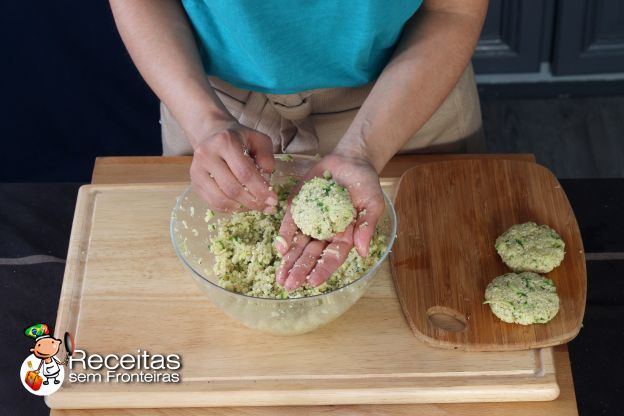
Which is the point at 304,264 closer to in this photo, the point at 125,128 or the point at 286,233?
the point at 286,233

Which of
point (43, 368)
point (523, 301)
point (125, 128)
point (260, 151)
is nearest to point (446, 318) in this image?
point (523, 301)

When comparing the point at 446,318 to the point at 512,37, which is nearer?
the point at 446,318

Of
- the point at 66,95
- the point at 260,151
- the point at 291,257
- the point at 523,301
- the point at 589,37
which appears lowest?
the point at 589,37

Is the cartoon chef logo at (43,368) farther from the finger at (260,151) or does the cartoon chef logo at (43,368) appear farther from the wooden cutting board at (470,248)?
the wooden cutting board at (470,248)

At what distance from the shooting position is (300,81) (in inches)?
57.0

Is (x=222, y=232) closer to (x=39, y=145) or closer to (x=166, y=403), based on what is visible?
(x=166, y=403)

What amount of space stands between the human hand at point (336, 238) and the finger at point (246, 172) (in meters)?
0.06

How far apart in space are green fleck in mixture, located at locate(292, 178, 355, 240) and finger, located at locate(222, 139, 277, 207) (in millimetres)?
60

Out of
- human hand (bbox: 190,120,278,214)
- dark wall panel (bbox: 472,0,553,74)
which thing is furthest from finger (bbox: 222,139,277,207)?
dark wall panel (bbox: 472,0,553,74)

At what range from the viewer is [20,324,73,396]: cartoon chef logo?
127 cm

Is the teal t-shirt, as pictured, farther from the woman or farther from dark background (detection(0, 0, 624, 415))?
dark background (detection(0, 0, 624, 415))

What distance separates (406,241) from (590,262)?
447mm

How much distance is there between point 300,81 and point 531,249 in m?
0.50

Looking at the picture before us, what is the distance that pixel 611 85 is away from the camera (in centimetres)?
293
